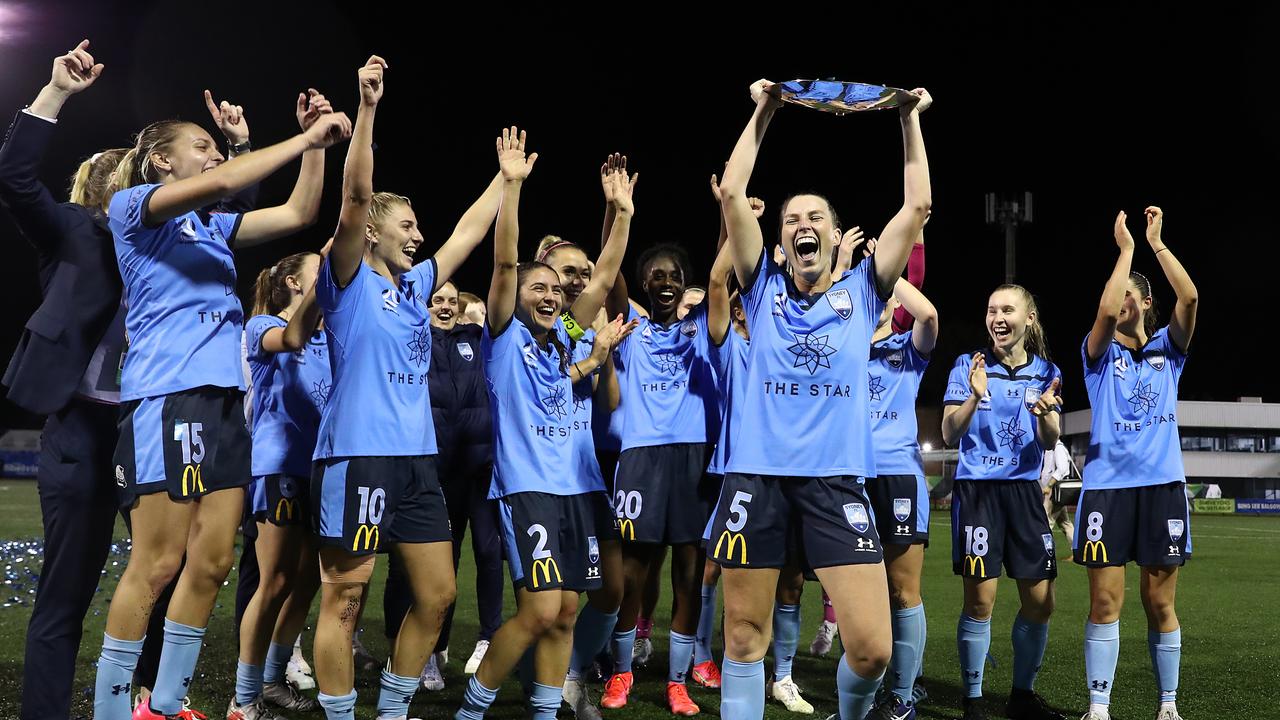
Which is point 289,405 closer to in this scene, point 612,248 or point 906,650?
point 612,248

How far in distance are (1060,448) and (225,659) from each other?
51.9 feet

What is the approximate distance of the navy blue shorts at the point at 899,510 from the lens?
614 centimetres

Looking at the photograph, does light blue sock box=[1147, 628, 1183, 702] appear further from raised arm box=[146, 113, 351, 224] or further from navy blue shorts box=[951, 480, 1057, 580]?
raised arm box=[146, 113, 351, 224]

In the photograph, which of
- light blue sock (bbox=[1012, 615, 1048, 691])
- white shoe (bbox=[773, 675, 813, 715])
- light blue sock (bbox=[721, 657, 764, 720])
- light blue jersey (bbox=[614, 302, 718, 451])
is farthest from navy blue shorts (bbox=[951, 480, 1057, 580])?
light blue sock (bbox=[721, 657, 764, 720])

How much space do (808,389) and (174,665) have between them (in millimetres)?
2759

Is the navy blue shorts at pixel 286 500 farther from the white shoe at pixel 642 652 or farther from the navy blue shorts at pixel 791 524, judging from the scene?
the white shoe at pixel 642 652

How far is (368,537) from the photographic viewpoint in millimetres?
4461

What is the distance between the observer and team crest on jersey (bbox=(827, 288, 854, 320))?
4473 millimetres

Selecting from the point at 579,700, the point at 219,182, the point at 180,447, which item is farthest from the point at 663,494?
the point at 219,182

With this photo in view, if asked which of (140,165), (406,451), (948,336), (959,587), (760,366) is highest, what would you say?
(948,336)

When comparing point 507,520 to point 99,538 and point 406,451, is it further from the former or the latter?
point 99,538

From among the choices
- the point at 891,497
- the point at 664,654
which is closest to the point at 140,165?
the point at 891,497

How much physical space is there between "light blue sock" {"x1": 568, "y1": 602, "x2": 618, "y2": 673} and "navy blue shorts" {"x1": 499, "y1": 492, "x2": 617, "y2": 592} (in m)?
0.76

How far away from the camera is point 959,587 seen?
13.3 metres
